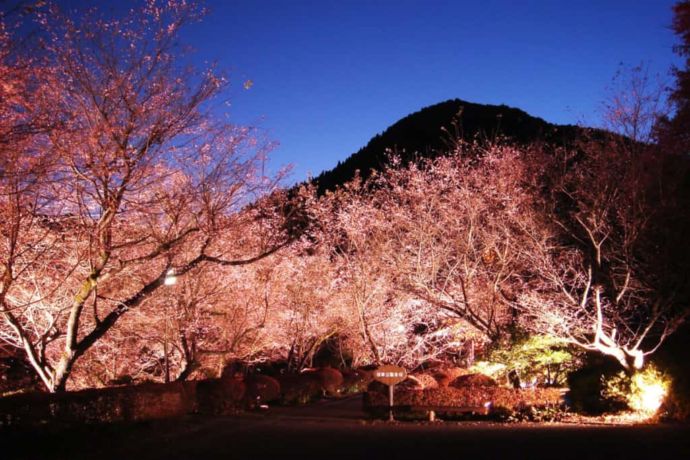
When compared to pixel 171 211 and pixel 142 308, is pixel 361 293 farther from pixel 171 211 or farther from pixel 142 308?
pixel 171 211

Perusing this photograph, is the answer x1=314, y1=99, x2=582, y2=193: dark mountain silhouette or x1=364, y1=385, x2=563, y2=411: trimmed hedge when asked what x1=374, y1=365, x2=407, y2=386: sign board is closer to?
x1=364, y1=385, x2=563, y2=411: trimmed hedge

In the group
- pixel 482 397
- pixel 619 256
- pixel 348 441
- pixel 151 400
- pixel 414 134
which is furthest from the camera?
pixel 414 134

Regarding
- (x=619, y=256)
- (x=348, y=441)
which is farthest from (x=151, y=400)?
(x=619, y=256)

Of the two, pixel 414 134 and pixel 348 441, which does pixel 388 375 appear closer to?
pixel 348 441

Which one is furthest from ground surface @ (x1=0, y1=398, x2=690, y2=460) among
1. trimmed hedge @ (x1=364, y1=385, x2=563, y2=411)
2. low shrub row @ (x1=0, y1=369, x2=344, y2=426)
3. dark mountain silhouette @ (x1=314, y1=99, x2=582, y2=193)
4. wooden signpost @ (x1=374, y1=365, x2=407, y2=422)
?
dark mountain silhouette @ (x1=314, y1=99, x2=582, y2=193)

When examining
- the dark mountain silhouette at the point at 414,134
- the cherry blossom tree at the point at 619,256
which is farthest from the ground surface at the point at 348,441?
the dark mountain silhouette at the point at 414,134

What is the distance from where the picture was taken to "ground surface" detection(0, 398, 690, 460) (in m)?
10.0

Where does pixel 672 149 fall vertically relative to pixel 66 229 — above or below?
above

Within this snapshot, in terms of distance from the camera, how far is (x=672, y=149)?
55.0ft

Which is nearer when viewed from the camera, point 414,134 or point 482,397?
point 482,397

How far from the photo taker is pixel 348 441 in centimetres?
1216

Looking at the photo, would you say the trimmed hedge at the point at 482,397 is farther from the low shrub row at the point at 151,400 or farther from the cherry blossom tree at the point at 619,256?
the low shrub row at the point at 151,400

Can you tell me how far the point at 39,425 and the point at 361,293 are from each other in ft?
49.2

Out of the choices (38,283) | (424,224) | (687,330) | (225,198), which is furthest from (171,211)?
(687,330)
